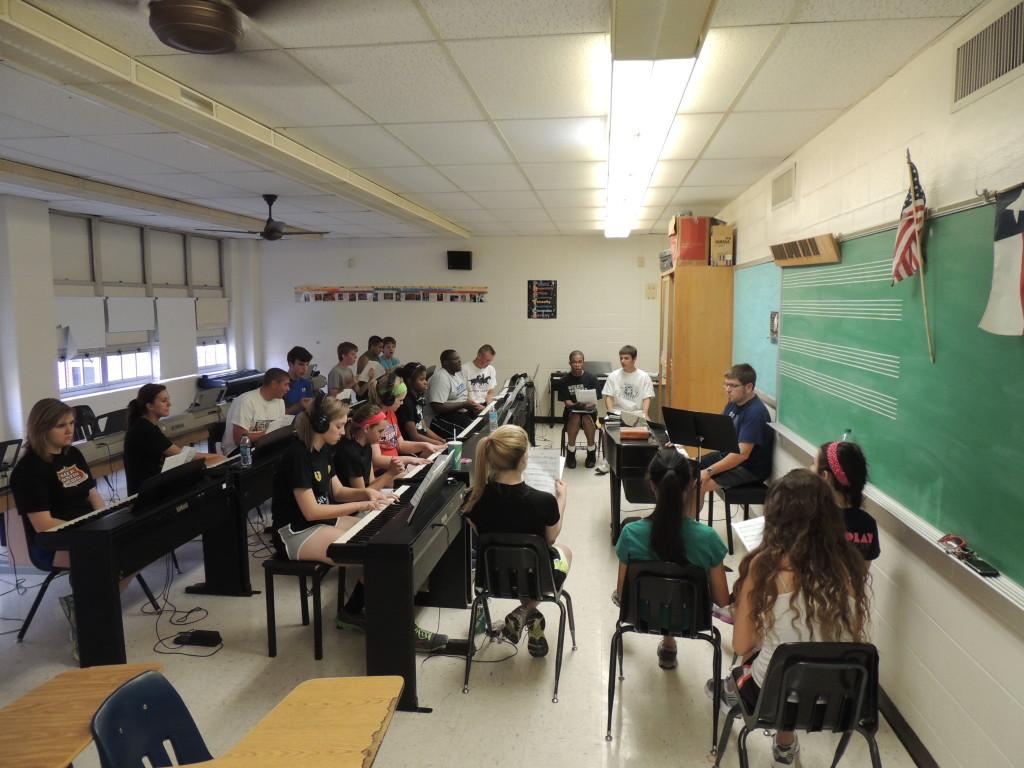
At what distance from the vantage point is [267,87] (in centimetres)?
318

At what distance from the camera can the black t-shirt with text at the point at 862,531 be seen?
2592 millimetres

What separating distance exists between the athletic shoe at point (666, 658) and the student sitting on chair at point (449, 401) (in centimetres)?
343

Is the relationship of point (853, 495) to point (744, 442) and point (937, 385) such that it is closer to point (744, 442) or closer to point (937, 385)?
point (937, 385)

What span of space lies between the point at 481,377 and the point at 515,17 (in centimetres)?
517

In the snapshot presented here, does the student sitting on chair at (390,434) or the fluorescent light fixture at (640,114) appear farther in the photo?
the student sitting on chair at (390,434)

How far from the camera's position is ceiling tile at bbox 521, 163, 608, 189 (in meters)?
4.95

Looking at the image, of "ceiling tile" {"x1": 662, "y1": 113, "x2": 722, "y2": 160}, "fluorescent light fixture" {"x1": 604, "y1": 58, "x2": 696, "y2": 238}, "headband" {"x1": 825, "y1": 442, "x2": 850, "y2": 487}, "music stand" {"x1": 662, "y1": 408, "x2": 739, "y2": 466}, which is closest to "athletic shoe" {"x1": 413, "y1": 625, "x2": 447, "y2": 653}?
"music stand" {"x1": 662, "y1": 408, "x2": 739, "y2": 466}

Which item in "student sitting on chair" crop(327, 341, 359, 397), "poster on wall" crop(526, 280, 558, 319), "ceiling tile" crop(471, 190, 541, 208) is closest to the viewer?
"ceiling tile" crop(471, 190, 541, 208)

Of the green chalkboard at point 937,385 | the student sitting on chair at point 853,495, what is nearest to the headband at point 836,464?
the student sitting on chair at point 853,495

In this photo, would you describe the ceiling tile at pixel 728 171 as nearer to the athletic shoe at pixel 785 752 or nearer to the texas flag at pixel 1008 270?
the texas flag at pixel 1008 270

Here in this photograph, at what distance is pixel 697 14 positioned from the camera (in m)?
2.19

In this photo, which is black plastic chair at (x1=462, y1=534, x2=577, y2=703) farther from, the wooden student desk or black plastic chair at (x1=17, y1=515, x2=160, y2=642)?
black plastic chair at (x1=17, y1=515, x2=160, y2=642)

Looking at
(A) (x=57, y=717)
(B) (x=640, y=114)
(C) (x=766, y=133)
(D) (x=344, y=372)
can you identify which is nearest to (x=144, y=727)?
(A) (x=57, y=717)

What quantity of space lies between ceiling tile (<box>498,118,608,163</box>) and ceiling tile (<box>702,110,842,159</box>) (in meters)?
0.77
